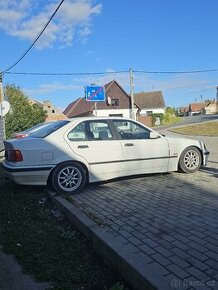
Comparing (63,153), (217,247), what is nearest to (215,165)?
(63,153)

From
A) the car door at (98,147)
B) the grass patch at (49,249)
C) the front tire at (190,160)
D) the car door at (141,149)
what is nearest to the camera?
the grass patch at (49,249)

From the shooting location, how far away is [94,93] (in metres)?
16.2

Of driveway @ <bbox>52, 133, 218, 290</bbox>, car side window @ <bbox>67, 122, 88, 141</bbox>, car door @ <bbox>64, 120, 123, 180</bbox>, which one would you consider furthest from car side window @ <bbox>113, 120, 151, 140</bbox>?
driveway @ <bbox>52, 133, 218, 290</bbox>

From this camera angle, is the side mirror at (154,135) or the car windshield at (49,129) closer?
the car windshield at (49,129)

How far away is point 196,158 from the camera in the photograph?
8.73 meters

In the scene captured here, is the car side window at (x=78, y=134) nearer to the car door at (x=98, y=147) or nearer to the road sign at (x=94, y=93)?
the car door at (x=98, y=147)

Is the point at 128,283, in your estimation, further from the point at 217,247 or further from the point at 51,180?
the point at 51,180

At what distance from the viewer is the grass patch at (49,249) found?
3.90 meters

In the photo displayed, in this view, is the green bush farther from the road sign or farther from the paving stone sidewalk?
the paving stone sidewalk

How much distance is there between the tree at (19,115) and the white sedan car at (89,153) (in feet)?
50.3

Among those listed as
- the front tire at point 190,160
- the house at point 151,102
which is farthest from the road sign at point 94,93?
the house at point 151,102

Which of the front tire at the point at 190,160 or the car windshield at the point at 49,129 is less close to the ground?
the car windshield at the point at 49,129

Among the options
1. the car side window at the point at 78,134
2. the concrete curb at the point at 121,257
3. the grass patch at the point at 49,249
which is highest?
the car side window at the point at 78,134

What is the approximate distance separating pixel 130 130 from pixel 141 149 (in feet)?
1.57
